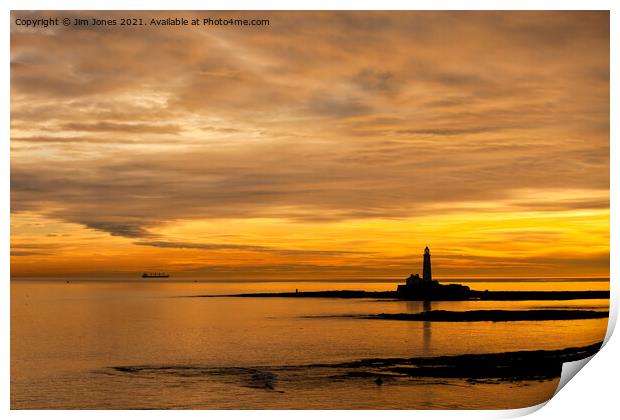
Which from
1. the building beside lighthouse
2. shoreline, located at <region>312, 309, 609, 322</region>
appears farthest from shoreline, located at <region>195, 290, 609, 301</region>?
shoreline, located at <region>312, 309, 609, 322</region>

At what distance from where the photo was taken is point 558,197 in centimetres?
620

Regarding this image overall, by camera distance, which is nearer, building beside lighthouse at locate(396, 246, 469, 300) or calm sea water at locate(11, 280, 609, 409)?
calm sea water at locate(11, 280, 609, 409)

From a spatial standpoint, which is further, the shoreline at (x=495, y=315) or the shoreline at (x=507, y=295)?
the shoreline at (x=495, y=315)

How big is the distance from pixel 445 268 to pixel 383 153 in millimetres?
1994

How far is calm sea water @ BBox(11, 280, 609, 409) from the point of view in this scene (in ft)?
24.3

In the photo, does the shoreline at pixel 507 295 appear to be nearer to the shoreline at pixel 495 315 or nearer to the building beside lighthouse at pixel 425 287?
the building beside lighthouse at pixel 425 287

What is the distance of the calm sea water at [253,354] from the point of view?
7410 millimetres

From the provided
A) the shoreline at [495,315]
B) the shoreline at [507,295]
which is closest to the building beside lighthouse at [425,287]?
the shoreline at [507,295]

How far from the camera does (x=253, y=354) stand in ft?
40.4

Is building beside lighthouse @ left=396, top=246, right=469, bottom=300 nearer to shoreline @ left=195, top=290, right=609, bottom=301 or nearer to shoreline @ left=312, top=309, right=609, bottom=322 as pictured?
shoreline @ left=195, top=290, right=609, bottom=301

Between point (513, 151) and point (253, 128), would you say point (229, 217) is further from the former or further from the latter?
point (513, 151)

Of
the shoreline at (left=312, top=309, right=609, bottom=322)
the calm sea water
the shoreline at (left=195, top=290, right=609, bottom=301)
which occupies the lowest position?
the calm sea water

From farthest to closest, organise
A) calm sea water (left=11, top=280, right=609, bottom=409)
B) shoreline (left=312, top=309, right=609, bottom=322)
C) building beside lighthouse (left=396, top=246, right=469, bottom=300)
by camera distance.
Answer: shoreline (left=312, top=309, right=609, bottom=322), building beside lighthouse (left=396, top=246, right=469, bottom=300), calm sea water (left=11, top=280, right=609, bottom=409)
